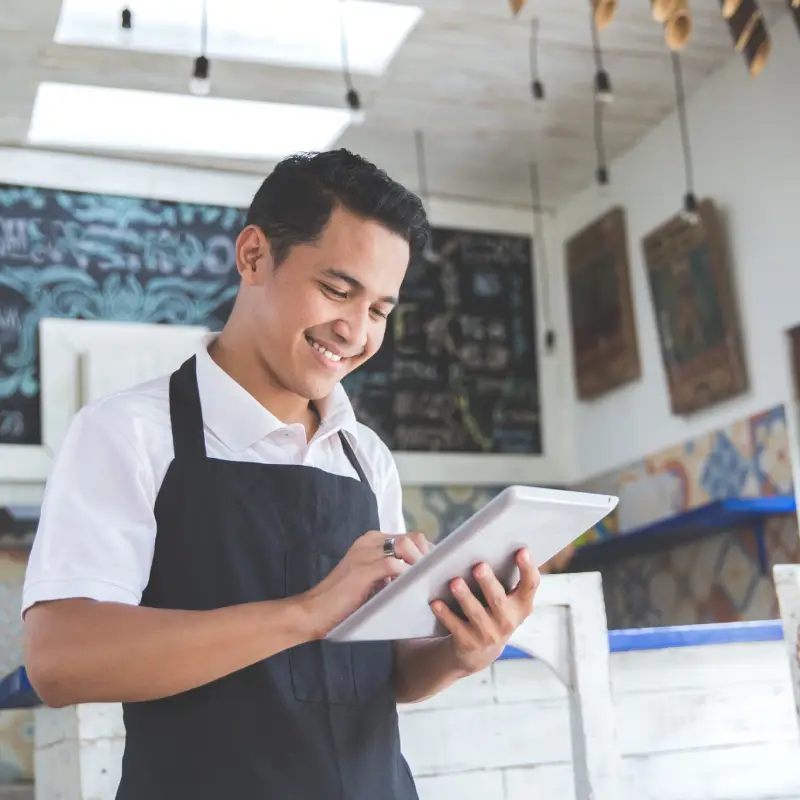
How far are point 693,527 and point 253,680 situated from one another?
3.11m

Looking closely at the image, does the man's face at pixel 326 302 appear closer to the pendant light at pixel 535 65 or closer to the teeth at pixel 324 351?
the teeth at pixel 324 351

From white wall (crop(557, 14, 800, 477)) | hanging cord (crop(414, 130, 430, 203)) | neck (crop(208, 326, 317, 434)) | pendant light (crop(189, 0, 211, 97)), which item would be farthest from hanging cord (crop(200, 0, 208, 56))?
neck (crop(208, 326, 317, 434))

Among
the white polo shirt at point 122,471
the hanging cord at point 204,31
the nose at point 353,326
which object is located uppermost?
the hanging cord at point 204,31

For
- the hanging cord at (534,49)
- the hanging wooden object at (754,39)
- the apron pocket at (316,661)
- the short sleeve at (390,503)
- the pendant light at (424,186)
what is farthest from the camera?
the pendant light at (424,186)

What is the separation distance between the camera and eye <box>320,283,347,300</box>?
148cm

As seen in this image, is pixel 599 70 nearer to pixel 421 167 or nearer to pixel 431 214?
pixel 421 167

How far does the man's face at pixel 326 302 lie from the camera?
4.85ft

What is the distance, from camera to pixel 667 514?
4.76 meters

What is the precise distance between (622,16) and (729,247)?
0.95 meters

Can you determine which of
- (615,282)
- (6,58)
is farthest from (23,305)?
(615,282)

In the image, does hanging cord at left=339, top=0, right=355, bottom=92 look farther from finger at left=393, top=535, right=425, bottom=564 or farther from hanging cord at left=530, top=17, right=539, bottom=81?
finger at left=393, top=535, right=425, bottom=564

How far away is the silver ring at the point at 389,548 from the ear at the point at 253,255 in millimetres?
423

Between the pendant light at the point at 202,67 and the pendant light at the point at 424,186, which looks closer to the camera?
the pendant light at the point at 202,67

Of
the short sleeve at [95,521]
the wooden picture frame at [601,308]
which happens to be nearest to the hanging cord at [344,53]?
the wooden picture frame at [601,308]
